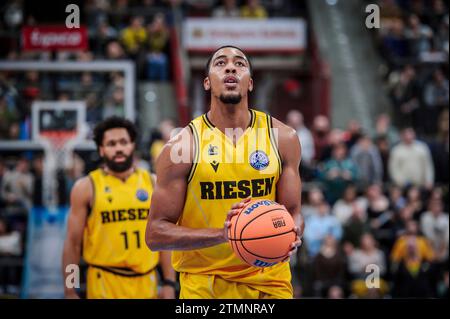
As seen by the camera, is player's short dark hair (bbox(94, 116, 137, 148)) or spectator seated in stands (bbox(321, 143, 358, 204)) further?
spectator seated in stands (bbox(321, 143, 358, 204))

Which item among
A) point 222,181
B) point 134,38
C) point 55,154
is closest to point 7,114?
point 55,154

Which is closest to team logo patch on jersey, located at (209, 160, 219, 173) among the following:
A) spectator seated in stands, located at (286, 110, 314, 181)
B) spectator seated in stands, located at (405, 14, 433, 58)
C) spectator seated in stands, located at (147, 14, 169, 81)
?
spectator seated in stands, located at (286, 110, 314, 181)

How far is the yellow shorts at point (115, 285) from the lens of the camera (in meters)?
7.91

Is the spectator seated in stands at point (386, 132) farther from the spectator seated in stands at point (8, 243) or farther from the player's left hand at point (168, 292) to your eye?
the player's left hand at point (168, 292)

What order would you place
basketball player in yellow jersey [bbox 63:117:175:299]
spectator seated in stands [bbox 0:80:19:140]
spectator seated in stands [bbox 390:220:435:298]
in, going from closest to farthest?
basketball player in yellow jersey [bbox 63:117:175:299]
spectator seated in stands [bbox 390:220:435:298]
spectator seated in stands [bbox 0:80:19:140]

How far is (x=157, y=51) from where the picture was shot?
58.5 ft

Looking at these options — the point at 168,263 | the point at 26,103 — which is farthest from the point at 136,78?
the point at 168,263

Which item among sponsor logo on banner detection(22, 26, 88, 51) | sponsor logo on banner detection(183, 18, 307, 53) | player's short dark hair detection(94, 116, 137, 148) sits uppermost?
sponsor logo on banner detection(183, 18, 307, 53)

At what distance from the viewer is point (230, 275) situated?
20.6 ft

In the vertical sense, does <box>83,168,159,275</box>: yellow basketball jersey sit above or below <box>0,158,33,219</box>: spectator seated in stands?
below

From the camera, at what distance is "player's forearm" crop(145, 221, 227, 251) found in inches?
234

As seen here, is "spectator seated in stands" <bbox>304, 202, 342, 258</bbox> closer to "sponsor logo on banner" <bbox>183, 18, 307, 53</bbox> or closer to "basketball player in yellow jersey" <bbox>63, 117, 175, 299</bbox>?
"basketball player in yellow jersey" <bbox>63, 117, 175, 299</bbox>

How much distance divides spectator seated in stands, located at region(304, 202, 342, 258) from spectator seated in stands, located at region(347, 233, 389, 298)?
1.23ft
